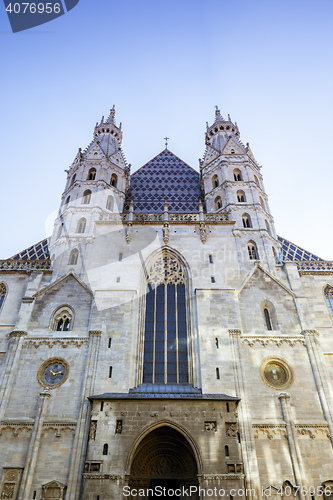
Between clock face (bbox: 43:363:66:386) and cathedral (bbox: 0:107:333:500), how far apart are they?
0.29 feet

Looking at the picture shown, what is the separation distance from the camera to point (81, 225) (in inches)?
883

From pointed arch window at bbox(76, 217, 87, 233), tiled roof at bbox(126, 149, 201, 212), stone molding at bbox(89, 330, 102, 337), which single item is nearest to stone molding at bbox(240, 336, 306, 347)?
stone molding at bbox(89, 330, 102, 337)

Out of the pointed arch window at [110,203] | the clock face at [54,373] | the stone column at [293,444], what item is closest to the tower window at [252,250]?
the stone column at [293,444]

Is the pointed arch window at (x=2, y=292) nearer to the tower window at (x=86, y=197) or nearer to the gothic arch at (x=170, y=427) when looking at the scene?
the tower window at (x=86, y=197)

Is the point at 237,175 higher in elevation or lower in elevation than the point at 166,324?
higher

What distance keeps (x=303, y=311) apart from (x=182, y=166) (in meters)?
17.2

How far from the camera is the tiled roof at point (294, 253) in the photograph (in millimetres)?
22172

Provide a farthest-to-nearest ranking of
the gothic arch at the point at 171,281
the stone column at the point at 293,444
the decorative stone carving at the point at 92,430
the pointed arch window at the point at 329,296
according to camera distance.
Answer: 1. the pointed arch window at the point at 329,296
2. the gothic arch at the point at 171,281
3. the decorative stone carving at the point at 92,430
4. the stone column at the point at 293,444

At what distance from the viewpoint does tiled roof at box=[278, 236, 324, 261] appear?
22172 millimetres

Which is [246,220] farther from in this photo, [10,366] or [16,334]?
[10,366]

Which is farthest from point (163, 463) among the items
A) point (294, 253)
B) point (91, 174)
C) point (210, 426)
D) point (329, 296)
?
point (91, 174)

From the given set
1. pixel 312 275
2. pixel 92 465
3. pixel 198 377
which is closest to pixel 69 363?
pixel 92 465

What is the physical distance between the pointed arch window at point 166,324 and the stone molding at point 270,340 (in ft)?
10.2

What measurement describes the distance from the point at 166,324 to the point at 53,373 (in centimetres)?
595
